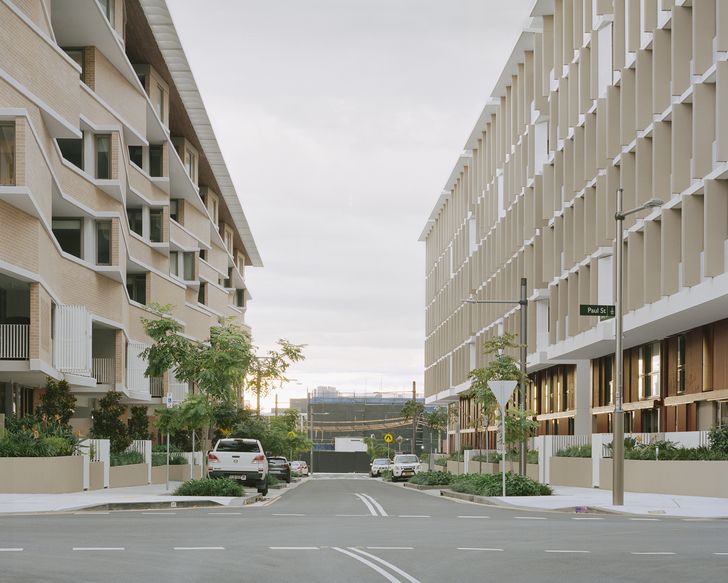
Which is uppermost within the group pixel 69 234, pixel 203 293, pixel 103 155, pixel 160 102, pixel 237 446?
pixel 160 102

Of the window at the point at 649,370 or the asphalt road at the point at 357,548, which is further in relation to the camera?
the window at the point at 649,370

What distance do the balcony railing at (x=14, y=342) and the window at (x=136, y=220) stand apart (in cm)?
2172

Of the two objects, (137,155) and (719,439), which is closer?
(719,439)

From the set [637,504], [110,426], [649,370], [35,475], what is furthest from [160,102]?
[637,504]

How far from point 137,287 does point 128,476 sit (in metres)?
18.0

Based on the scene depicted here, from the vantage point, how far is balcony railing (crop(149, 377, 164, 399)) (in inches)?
2438

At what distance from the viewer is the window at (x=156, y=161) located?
6250cm

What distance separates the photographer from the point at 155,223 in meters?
62.4

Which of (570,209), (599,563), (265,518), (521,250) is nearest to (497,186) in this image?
(521,250)

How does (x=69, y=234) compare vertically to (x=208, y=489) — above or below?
above

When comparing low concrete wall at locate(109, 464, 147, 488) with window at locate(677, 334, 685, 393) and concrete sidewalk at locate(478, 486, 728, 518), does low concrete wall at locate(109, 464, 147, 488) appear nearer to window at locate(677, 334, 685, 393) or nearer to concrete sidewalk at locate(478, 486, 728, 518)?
concrete sidewalk at locate(478, 486, 728, 518)

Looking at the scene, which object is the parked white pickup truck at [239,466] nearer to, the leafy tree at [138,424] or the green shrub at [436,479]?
the leafy tree at [138,424]

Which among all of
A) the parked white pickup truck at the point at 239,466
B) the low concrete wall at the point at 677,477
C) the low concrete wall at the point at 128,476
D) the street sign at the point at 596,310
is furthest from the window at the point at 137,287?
the street sign at the point at 596,310

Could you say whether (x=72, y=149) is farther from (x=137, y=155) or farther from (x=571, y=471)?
(x=571, y=471)
